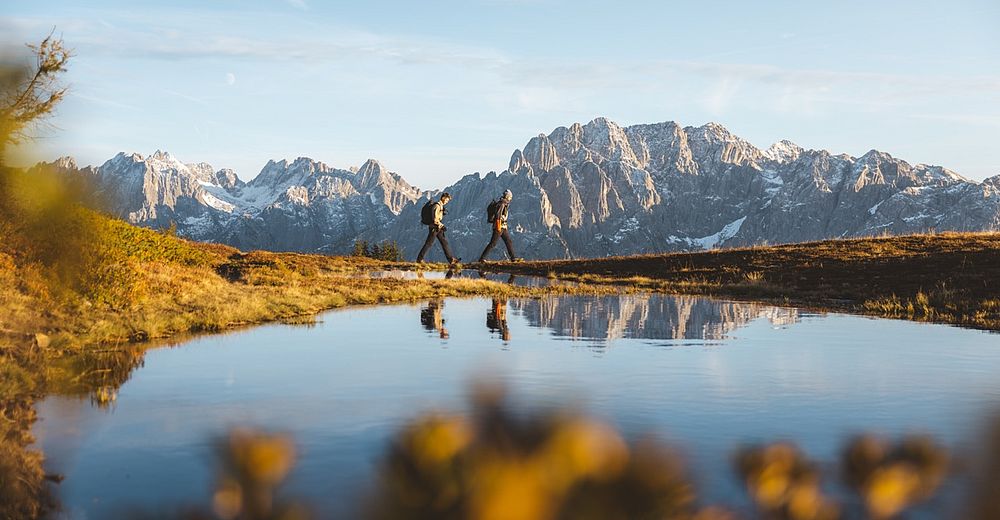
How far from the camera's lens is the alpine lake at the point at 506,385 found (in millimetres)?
6848

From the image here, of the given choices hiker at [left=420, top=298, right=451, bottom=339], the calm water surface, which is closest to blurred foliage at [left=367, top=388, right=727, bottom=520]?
the calm water surface

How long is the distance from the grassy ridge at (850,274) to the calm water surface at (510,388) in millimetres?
4644

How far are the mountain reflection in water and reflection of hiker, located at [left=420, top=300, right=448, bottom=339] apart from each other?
220 centimetres

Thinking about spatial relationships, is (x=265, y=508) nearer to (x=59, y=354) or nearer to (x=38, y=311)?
(x=59, y=354)

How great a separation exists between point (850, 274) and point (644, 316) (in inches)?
568

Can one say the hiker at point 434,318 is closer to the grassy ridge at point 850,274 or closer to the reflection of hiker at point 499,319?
the reflection of hiker at point 499,319

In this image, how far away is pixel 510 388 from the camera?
8.45 meters

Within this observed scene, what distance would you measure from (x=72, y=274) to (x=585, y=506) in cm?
1731

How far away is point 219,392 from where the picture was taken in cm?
1036

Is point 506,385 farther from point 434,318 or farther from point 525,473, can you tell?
point 434,318

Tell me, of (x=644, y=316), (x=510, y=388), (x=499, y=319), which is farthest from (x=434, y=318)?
(x=510, y=388)

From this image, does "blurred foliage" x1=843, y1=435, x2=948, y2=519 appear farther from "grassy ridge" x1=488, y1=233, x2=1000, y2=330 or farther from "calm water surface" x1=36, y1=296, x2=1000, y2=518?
"grassy ridge" x1=488, y1=233, x2=1000, y2=330

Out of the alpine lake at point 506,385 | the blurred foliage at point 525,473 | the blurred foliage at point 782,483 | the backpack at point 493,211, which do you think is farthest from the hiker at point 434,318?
the backpack at point 493,211

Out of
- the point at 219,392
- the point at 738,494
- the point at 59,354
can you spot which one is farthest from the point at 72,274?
the point at 738,494
